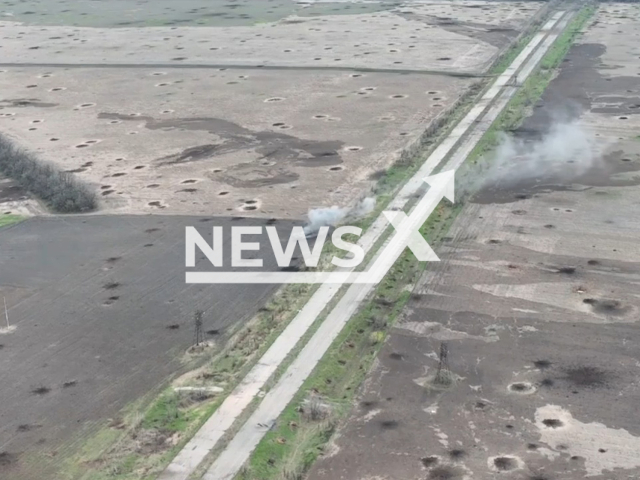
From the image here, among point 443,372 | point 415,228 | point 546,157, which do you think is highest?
point 443,372

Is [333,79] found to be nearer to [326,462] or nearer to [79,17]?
[79,17]

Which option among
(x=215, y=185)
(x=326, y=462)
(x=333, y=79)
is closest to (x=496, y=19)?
(x=333, y=79)

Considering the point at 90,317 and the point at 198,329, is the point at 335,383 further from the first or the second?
the point at 90,317
